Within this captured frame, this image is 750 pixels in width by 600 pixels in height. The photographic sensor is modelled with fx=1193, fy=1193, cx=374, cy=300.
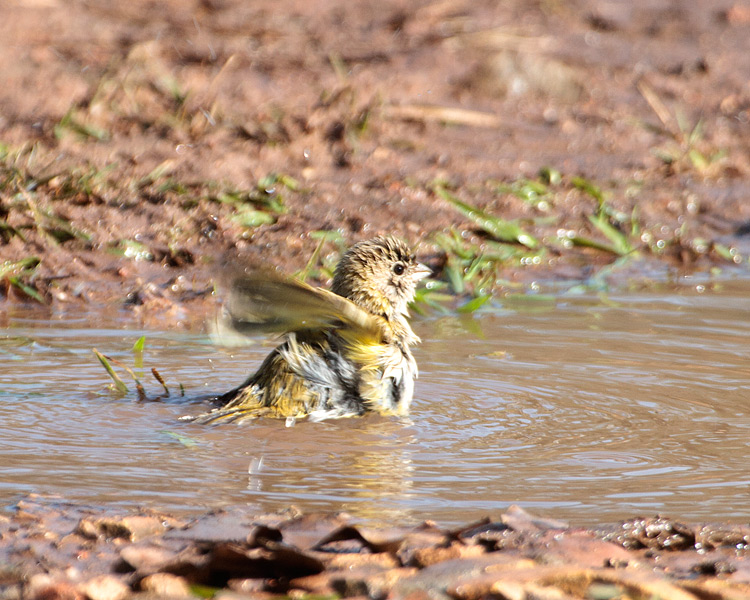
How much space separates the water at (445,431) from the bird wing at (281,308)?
46cm

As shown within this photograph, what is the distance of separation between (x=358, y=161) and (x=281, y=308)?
18.6 ft

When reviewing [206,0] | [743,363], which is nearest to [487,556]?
[743,363]

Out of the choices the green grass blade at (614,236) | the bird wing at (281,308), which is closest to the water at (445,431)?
the bird wing at (281,308)

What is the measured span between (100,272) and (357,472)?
4.27 metres

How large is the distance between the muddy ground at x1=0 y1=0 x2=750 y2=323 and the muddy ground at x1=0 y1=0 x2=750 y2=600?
27 millimetres

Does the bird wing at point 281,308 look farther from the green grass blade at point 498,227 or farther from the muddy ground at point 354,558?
the green grass blade at point 498,227

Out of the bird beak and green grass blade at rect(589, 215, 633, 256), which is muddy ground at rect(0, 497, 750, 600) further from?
green grass blade at rect(589, 215, 633, 256)

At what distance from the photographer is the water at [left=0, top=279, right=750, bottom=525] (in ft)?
14.3

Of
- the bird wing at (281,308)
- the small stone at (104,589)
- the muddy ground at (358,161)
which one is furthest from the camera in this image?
the bird wing at (281,308)

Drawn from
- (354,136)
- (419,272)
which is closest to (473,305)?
(419,272)

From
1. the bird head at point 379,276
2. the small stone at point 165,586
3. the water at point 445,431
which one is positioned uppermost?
the bird head at point 379,276

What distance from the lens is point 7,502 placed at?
164 inches

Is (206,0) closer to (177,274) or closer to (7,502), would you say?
(177,274)

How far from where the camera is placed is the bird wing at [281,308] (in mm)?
5004
